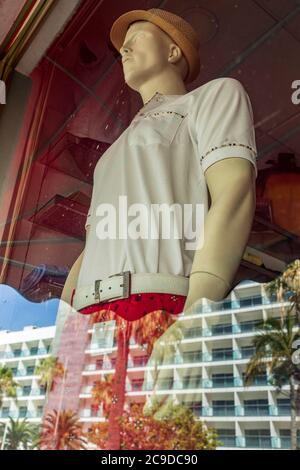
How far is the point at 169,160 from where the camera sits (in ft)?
3.04

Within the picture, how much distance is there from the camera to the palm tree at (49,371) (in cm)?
88

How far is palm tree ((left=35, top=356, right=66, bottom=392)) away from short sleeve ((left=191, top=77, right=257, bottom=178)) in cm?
44

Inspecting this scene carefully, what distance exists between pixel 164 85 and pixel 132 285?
1.68ft

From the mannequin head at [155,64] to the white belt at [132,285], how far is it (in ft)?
1.55

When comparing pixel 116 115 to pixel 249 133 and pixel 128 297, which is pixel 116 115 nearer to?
pixel 249 133

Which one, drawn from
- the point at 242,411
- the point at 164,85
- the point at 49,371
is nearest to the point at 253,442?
the point at 242,411

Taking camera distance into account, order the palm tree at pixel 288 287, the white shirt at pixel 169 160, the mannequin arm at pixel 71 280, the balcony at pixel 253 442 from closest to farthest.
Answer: the balcony at pixel 253 442
the palm tree at pixel 288 287
the white shirt at pixel 169 160
the mannequin arm at pixel 71 280

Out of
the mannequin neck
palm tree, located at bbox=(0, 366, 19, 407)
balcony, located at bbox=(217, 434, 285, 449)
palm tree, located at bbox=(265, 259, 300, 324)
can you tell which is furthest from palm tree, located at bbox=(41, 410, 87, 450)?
the mannequin neck

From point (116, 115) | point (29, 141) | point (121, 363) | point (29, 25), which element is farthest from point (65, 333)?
point (29, 25)

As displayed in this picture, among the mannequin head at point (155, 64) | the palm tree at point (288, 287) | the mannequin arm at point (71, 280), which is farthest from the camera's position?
the mannequin head at point (155, 64)

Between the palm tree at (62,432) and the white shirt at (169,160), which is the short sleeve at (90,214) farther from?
the palm tree at (62,432)

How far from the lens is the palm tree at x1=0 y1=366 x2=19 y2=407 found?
93 cm

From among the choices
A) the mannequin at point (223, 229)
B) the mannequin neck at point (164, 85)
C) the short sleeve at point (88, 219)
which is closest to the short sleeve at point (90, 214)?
the short sleeve at point (88, 219)

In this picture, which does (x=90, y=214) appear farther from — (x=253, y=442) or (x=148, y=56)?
(x=253, y=442)
